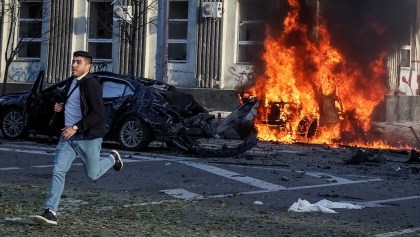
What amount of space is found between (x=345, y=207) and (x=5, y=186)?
15.1 feet

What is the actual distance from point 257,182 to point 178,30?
55.5 feet

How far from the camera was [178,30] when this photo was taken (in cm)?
2816

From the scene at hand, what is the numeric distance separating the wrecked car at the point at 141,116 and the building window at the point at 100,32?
1166cm

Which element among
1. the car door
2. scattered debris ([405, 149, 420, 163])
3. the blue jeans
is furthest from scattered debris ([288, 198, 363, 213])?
the car door

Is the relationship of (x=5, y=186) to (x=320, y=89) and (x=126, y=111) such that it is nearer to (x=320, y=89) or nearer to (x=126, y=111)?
(x=126, y=111)

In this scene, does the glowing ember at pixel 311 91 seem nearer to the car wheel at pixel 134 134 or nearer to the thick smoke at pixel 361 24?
the thick smoke at pixel 361 24

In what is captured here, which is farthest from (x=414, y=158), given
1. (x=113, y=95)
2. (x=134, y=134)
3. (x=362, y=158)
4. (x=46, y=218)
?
(x=46, y=218)

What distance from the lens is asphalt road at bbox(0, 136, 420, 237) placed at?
9.10 metres

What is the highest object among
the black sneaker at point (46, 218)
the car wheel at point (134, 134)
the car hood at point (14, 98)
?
the car hood at point (14, 98)

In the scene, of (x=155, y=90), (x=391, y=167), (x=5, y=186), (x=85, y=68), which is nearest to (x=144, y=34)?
(x=155, y=90)

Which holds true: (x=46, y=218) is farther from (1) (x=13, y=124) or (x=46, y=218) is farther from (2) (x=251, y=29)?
(2) (x=251, y=29)

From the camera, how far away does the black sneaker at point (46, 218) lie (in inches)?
295

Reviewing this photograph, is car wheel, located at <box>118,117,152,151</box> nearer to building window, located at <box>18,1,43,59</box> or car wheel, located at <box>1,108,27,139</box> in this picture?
car wheel, located at <box>1,108,27,139</box>

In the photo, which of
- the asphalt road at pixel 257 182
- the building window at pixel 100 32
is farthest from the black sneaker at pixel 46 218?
the building window at pixel 100 32
